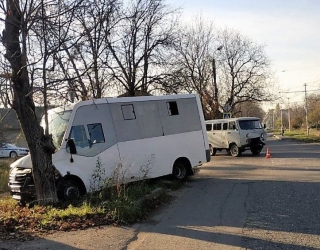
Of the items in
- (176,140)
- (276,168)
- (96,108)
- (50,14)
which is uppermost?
(50,14)

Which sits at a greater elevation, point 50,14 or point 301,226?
point 50,14

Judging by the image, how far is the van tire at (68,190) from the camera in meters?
10.9

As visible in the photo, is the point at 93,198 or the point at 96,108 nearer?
the point at 93,198

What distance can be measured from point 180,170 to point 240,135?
11.1 m

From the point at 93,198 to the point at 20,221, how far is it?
6.73 ft

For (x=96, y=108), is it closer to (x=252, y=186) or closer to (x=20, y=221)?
(x=20, y=221)

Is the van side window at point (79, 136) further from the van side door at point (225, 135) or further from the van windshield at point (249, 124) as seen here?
the van side door at point (225, 135)

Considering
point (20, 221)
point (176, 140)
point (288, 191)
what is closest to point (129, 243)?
point (20, 221)

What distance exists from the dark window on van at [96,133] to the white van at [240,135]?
1424 cm

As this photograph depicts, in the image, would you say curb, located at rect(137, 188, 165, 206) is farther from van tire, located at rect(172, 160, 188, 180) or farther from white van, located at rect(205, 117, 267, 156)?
white van, located at rect(205, 117, 267, 156)

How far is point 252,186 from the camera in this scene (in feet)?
42.0

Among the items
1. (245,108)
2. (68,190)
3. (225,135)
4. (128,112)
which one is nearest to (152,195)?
(68,190)

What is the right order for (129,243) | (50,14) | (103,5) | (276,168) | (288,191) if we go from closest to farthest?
(129,243), (50,14), (103,5), (288,191), (276,168)

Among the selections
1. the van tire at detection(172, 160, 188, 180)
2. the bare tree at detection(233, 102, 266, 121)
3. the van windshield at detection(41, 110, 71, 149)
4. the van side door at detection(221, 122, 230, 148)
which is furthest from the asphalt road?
the bare tree at detection(233, 102, 266, 121)
